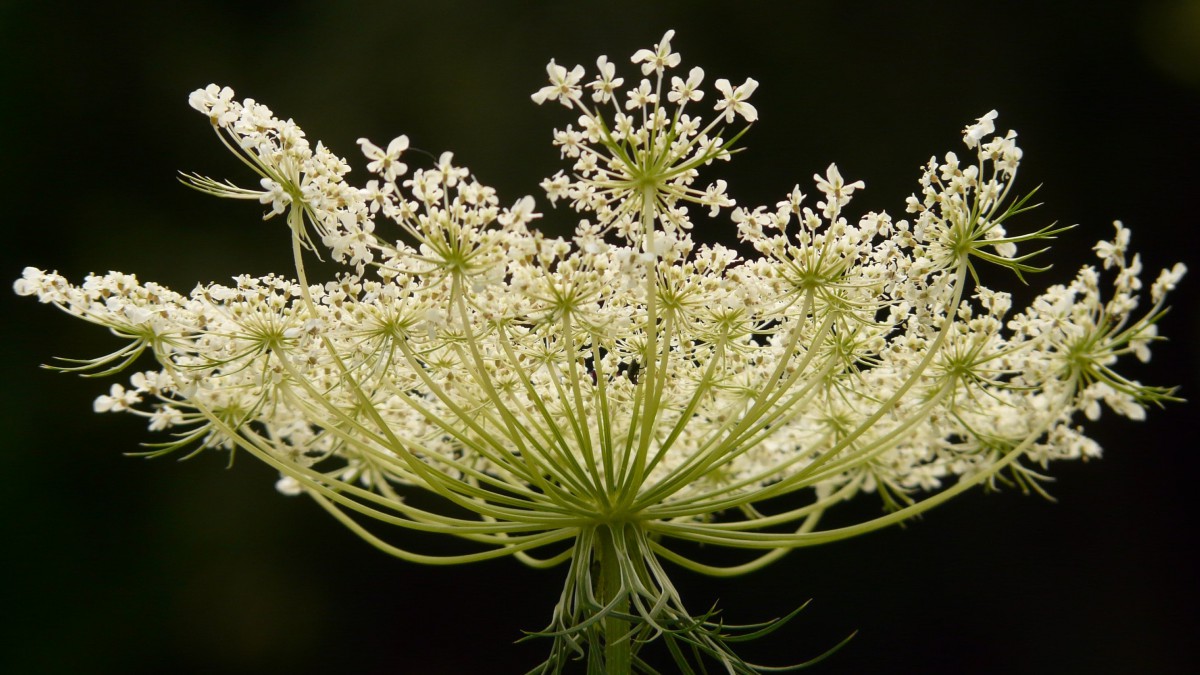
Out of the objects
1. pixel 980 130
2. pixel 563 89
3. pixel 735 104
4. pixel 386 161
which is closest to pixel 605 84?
pixel 563 89

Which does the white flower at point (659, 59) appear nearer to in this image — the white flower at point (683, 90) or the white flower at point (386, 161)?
the white flower at point (683, 90)

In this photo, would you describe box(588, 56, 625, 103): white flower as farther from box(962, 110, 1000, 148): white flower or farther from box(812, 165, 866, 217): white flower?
box(962, 110, 1000, 148): white flower

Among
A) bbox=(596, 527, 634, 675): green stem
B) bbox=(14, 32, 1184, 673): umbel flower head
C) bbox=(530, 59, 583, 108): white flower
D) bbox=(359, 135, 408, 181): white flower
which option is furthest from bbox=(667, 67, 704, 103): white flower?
bbox=(596, 527, 634, 675): green stem

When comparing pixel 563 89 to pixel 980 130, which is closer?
pixel 563 89

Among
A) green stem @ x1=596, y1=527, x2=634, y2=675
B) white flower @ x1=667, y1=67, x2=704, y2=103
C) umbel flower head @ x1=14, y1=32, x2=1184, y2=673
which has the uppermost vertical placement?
white flower @ x1=667, y1=67, x2=704, y2=103

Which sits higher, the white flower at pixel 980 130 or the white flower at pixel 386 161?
the white flower at pixel 386 161

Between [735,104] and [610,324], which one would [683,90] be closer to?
[735,104]

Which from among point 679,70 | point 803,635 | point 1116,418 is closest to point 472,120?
point 679,70

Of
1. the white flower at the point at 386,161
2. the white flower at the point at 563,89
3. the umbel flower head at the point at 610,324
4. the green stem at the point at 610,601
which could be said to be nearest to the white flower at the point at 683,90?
the umbel flower head at the point at 610,324
